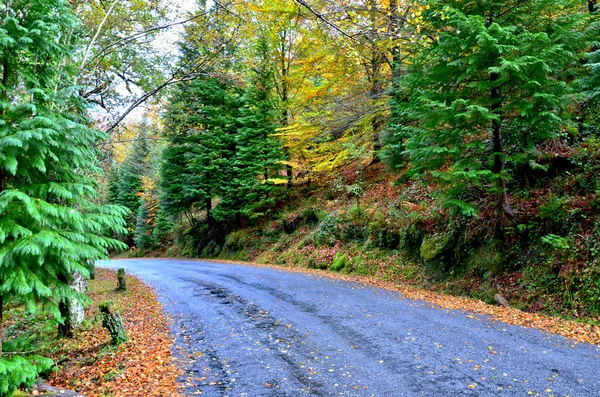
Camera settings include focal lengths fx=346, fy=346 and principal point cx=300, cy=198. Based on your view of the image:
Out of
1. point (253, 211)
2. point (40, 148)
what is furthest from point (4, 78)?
point (253, 211)

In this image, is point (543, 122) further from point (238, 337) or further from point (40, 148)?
point (40, 148)

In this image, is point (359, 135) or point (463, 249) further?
point (359, 135)

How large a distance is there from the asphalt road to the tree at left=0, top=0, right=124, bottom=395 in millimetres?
2126

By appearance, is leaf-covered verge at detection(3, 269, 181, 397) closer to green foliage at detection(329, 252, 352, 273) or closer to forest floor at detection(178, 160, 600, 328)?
forest floor at detection(178, 160, 600, 328)

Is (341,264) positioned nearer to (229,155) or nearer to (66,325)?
(66,325)

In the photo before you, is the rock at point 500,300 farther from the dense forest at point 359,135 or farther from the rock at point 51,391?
the rock at point 51,391

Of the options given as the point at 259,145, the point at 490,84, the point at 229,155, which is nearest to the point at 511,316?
the point at 490,84

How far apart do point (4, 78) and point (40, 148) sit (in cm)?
108

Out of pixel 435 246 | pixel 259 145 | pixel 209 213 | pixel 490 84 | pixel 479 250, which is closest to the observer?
pixel 490 84

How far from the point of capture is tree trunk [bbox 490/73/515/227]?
8000 mm

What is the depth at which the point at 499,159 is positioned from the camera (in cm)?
820

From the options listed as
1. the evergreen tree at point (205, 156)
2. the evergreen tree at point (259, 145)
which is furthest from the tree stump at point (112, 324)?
the evergreen tree at point (205, 156)

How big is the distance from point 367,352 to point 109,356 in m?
4.17

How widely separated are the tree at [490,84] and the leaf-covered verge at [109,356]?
6700 mm
